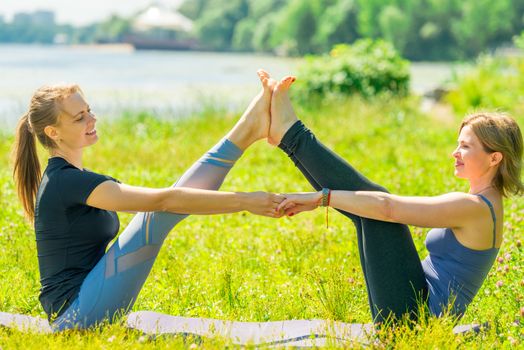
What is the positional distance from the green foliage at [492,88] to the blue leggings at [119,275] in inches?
364

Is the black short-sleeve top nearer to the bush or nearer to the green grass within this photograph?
the green grass

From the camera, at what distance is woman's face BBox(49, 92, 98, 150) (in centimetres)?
326

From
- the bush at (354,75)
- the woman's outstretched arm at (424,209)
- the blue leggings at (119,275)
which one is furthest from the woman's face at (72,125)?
the bush at (354,75)

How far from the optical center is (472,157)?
3.13m

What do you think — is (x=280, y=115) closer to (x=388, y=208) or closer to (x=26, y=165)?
(x=388, y=208)

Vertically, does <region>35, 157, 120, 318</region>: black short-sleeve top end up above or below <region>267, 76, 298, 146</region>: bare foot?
below

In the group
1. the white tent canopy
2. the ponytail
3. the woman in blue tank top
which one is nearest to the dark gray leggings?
the woman in blue tank top

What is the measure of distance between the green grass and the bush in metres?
4.26

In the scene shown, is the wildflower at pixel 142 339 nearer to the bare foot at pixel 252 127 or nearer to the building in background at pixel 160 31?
the bare foot at pixel 252 127

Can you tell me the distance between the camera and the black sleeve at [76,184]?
309 centimetres

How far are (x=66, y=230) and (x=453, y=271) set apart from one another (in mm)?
1713

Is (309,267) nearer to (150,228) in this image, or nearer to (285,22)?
(150,228)

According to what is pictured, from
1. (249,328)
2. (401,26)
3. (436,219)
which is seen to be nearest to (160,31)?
(401,26)

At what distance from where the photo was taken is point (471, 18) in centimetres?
5275
